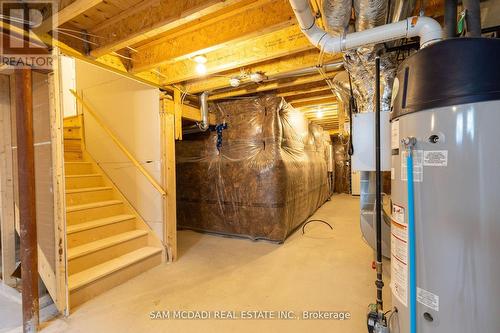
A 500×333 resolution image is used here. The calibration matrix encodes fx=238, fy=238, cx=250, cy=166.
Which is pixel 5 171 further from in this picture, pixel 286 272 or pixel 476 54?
pixel 476 54

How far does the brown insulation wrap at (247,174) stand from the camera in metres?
3.37

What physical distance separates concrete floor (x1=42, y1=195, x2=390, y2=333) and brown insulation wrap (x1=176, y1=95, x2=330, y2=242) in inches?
16.7

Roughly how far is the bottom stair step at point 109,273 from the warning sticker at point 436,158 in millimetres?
2510

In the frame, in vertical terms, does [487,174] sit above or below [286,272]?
above

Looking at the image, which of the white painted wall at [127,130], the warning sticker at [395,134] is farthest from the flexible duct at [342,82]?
the white painted wall at [127,130]

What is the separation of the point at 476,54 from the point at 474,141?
0.32 m

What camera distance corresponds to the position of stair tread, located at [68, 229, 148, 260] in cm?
215

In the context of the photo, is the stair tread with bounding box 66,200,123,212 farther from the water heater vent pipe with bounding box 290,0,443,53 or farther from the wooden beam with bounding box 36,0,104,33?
the water heater vent pipe with bounding box 290,0,443,53

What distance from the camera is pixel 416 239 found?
1.01 meters

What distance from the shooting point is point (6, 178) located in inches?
85.0

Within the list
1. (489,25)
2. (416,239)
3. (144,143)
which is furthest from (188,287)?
(489,25)

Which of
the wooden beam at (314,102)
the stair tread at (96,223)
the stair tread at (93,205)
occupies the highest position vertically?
the wooden beam at (314,102)

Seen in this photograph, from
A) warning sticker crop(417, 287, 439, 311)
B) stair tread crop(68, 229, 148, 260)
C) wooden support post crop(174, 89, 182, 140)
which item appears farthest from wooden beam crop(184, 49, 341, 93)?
warning sticker crop(417, 287, 439, 311)

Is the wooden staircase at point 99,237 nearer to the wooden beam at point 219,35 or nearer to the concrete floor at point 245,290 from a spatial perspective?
the concrete floor at point 245,290
